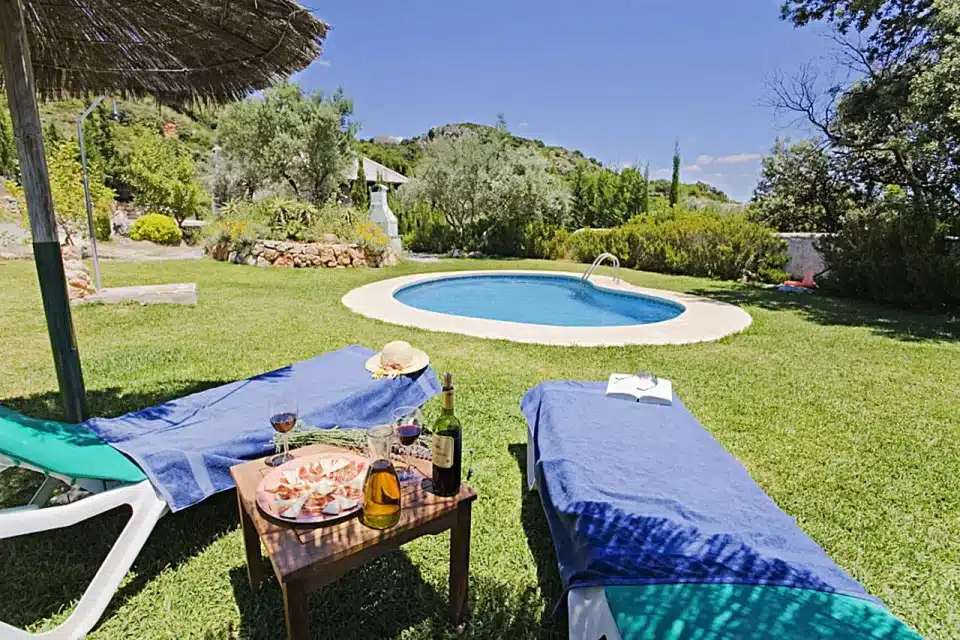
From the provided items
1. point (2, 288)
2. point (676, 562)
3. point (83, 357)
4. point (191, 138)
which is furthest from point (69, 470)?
point (191, 138)

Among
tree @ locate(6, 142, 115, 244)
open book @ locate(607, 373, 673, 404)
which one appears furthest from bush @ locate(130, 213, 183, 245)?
open book @ locate(607, 373, 673, 404)

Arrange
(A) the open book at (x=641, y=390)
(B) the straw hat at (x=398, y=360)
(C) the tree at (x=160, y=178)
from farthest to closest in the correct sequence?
(C) the tree at (x=160, y=178), (B) the straw hat at (x=398, y=360), (A) the open book at (x=641, y=390)

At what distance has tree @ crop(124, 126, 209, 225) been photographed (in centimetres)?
2022

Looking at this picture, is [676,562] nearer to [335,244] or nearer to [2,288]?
[2,288]

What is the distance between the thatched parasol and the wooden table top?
2.06 metres

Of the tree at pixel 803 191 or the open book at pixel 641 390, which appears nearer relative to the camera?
the open book at pixel 641 390

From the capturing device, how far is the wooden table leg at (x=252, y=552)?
2094 mm

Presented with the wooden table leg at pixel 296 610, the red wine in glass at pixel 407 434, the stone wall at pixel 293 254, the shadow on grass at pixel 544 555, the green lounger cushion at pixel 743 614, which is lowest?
the shadow on grass at pixel 544 555

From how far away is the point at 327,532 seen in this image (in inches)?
64.2

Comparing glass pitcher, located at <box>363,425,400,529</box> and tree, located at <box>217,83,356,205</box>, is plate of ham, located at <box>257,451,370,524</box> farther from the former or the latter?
tree, located at <box>217,83,356,205</box>

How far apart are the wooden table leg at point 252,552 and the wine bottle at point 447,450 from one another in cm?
89

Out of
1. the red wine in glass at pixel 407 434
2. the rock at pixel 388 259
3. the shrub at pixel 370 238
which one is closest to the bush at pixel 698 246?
the rock at pixel 388 259

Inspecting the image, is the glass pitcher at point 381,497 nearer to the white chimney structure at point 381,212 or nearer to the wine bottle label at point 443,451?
the wine bottle label at point 443,451

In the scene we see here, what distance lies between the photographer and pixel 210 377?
473 centimetres
